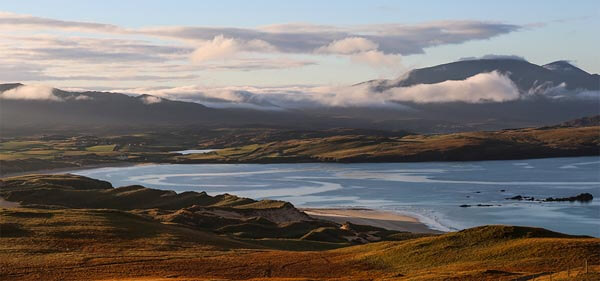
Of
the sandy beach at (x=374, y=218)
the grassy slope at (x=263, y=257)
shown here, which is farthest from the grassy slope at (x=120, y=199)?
the grassy slope at (x=263, y=257)

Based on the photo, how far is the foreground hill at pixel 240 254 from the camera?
53.8 m

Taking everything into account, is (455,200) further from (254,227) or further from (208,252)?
(208,252)

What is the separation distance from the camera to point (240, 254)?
65625mm

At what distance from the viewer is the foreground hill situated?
53.8 metres

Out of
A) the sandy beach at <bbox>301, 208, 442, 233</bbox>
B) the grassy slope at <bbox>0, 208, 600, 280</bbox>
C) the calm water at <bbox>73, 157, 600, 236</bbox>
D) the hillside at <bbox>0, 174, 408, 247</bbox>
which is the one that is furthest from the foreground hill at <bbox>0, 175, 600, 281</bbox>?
the calm water at <bbox>73, 157, 600, 236</bbox>

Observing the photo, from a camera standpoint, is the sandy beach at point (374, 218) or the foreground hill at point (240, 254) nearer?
the foreground hill at point (240, 254)

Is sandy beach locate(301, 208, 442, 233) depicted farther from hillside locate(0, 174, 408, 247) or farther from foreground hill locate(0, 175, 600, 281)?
foreground hill locate(0, 175, 600, 281)

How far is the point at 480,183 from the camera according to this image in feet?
613

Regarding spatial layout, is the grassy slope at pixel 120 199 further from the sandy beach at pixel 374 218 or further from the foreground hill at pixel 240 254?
the foreground hill at pixel 240 254

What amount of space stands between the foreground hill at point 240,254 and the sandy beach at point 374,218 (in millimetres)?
27321

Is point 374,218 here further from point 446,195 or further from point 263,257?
point 263,257

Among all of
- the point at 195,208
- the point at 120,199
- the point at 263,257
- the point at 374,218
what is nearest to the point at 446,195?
the point at 374,218

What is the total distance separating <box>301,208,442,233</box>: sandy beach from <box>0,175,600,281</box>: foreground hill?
27.3m

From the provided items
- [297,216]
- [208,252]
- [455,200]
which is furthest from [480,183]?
[208,252]
